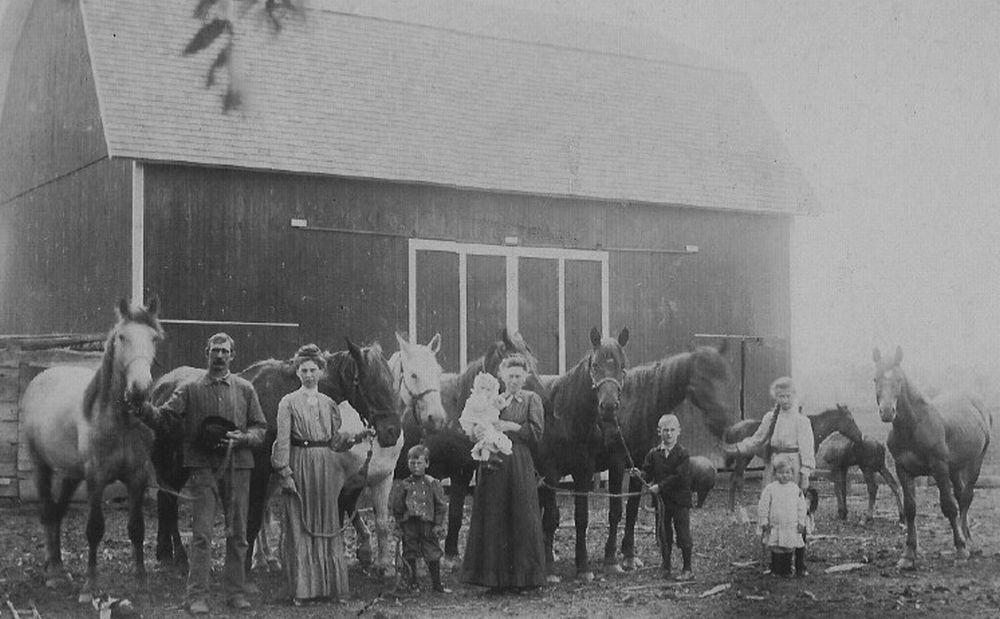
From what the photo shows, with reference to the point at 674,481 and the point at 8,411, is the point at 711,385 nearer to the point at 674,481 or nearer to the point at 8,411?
the point at 674,481

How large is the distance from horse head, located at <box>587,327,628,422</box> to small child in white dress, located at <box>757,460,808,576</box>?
162 cm

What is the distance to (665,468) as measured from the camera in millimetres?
9312

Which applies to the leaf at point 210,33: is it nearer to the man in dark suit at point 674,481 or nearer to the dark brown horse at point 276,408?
the dark brown horse at point 276,408

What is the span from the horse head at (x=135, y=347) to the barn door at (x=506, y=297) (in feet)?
25.5

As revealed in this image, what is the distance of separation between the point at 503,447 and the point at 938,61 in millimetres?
5176

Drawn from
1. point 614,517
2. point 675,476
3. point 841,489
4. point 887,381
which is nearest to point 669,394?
point 614,517

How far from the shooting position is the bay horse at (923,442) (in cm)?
972

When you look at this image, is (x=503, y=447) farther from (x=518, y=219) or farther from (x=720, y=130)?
(x=720, y=130)

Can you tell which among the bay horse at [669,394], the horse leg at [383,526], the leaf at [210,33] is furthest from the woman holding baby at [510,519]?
the leaf at [210,33]

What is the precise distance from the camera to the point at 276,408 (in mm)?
9094

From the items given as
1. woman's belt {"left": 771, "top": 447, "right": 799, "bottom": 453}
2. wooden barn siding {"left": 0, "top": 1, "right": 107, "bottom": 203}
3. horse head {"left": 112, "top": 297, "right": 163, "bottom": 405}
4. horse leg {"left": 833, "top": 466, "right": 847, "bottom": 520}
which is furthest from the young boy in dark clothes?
wooden barn siding {"left": 0, "top": 1, "right": 107, "bottom": 203}

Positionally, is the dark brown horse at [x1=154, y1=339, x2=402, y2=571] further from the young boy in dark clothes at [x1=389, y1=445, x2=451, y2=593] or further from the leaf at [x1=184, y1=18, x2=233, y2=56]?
the leaf at [x1=184, y1=18, x2=233, y2=56]

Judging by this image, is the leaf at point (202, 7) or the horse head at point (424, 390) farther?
the horse head at point (424, 390)

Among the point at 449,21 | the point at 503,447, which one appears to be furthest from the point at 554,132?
the point at 503,447
